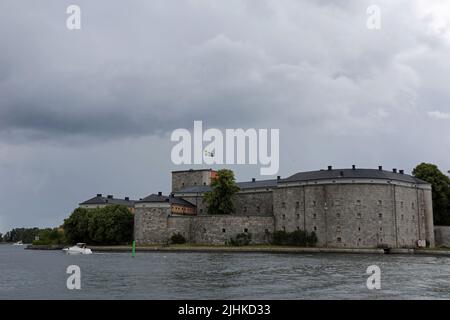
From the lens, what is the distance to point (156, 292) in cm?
2394

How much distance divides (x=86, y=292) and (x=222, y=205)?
2234 inches

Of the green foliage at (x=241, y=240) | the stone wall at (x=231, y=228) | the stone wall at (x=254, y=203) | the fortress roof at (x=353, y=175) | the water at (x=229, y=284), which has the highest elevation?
the fortress roof at (x=353, y=175)

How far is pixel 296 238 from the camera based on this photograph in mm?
72125

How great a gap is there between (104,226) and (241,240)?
71.0 feet

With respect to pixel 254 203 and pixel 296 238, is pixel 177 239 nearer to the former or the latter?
pixel 254 203

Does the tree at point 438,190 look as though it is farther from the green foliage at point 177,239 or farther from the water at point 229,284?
Result: the water at point 229,284

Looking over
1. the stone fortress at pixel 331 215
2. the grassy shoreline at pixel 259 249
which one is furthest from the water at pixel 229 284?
the stone fortress at pixel 331 215

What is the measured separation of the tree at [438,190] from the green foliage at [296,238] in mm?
21755

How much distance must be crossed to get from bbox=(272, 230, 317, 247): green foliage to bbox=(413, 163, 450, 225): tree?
21.8m

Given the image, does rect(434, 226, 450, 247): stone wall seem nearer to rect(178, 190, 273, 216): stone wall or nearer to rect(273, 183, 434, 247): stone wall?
rect(273, 183, 434, 247): stone wall

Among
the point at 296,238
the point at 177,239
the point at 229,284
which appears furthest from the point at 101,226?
the point at 229,284

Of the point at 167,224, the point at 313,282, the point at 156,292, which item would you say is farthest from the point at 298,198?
the point at 156,292

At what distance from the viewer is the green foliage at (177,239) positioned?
253 feet

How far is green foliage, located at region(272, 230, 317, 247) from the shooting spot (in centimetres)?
7144
